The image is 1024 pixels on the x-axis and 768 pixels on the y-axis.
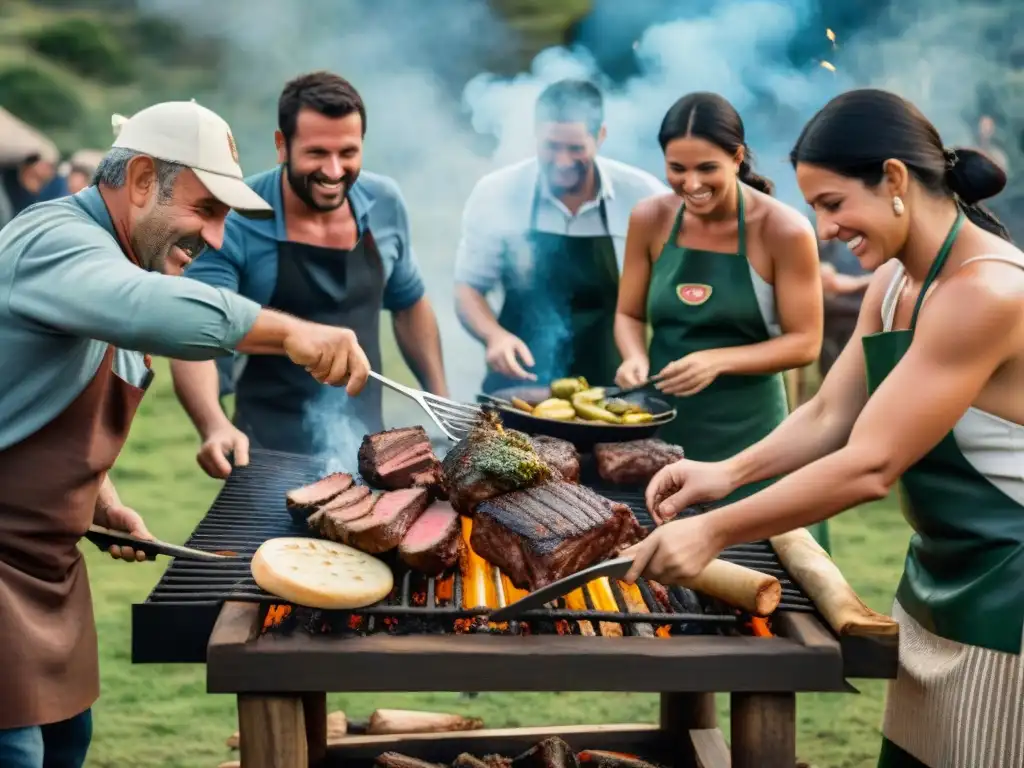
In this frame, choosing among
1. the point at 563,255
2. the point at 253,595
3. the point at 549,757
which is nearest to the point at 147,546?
the point at 253,595

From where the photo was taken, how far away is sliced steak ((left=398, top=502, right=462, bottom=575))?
114 inches

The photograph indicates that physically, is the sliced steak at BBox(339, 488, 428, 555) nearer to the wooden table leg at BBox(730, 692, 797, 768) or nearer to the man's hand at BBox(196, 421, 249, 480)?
the wooden table leg at BBox(730, 692, 797, 768)

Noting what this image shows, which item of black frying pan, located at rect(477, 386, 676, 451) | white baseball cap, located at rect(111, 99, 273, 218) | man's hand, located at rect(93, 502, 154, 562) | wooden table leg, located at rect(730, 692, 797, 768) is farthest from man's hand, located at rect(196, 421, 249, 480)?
wooden table leg, located at rect(730, 692, 797, 768)

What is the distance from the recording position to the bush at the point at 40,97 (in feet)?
38.8

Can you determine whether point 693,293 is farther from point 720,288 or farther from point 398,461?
point 398,461

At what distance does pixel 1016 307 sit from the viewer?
2457mm

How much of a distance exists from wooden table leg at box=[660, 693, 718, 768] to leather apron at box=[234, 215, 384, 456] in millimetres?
2243

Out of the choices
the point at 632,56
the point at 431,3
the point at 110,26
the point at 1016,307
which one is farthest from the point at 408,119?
the point at 1016,307

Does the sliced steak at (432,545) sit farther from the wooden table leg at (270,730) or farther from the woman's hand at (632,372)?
the woman's hand at (632,372)

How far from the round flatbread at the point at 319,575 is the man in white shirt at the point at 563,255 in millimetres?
3152

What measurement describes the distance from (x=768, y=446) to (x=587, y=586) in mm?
765

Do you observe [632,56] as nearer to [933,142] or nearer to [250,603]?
[933,142]

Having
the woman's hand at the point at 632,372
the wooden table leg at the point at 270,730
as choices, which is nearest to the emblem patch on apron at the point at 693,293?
the woman's hand at the point at 632,372

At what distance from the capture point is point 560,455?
3615 millimetres
